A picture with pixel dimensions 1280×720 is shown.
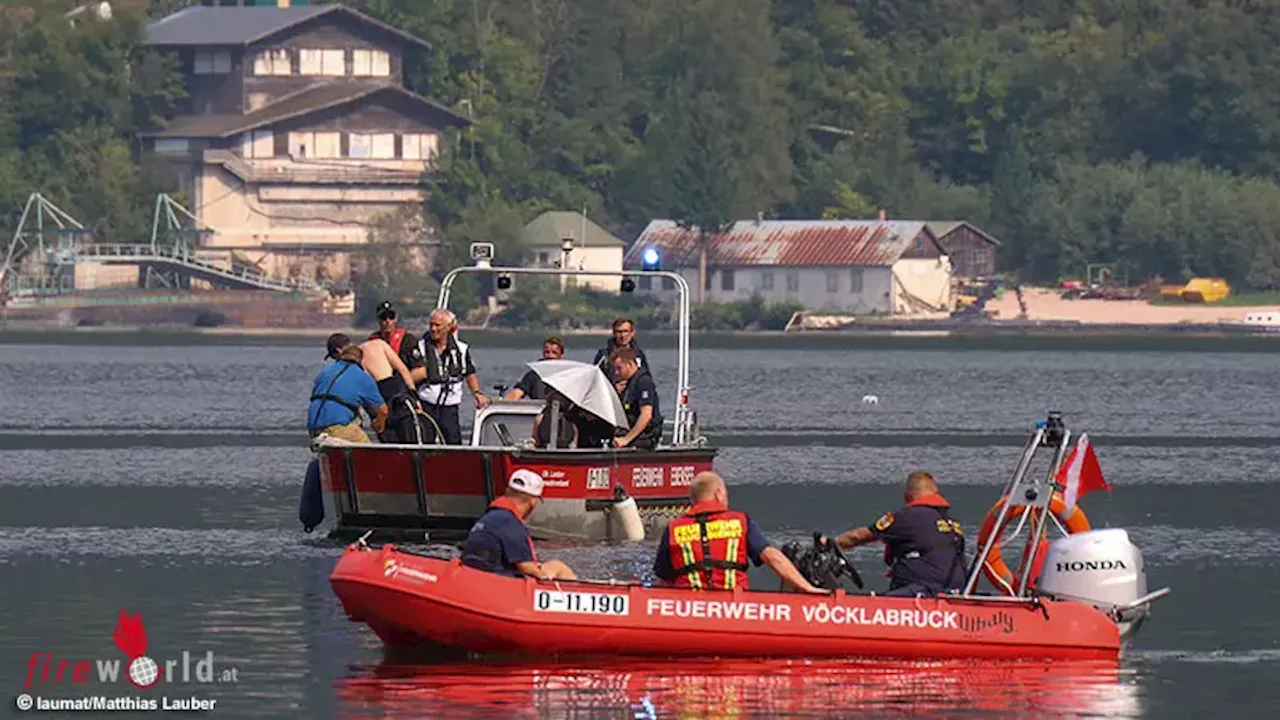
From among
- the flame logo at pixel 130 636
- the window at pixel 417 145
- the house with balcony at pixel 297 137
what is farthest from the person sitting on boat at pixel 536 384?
the window at pixel 417 145

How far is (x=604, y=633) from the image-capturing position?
24141 mm

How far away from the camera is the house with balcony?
148m

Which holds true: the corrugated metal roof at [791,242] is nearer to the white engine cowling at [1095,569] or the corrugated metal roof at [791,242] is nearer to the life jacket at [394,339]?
the life jacket at [394,339]

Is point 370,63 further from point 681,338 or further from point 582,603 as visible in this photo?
point 582,603

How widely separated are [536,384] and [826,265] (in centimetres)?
10993

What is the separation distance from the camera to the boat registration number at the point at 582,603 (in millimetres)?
24078

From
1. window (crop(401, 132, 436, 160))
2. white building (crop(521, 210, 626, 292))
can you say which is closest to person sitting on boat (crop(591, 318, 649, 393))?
white building (crop(521, 210, 626, 292))

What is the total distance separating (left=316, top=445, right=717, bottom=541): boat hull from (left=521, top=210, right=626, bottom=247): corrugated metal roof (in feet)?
360

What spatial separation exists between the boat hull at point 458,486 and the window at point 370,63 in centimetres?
12394

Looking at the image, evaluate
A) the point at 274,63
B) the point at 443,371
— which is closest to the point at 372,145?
the point at 274,63

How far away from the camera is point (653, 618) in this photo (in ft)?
79.2

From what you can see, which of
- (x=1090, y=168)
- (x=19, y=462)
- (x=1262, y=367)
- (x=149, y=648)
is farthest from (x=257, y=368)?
(x=149, y=648)

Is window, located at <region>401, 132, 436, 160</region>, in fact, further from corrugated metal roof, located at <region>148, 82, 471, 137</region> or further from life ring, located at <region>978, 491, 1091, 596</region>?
life ring, located at <region>978, 491, 1091, 596</region>

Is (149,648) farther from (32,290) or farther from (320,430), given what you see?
(32,290)
